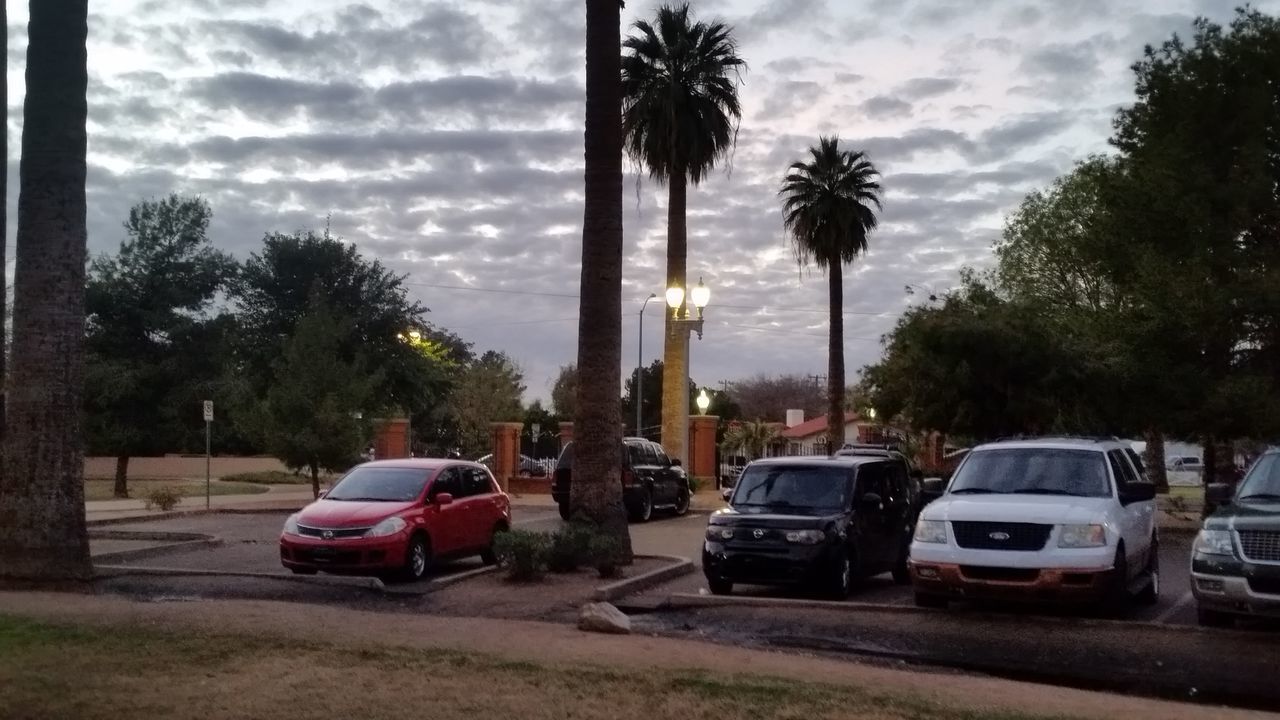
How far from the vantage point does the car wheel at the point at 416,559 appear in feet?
51.1

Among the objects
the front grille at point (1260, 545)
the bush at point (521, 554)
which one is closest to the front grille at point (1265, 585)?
the front grille at point (1260, 545)

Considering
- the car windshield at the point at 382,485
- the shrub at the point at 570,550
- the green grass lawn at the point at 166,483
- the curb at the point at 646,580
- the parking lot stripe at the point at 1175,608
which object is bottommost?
the green grass lawn at the point at 166,483

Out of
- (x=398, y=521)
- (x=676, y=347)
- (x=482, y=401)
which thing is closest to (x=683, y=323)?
(x=676, y=347)

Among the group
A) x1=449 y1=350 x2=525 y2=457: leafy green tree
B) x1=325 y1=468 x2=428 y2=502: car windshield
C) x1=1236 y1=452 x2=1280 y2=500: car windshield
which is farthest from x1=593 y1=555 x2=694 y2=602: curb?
x1=449 y1=350 x2=525 y2=457: leafy green tree

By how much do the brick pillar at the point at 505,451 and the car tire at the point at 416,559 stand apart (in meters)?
22.6

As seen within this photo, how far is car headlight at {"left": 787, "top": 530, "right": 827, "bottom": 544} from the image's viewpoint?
14016 mm

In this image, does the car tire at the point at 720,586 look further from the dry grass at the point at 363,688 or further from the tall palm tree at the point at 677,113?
the tall palm tree at the point at 677,113

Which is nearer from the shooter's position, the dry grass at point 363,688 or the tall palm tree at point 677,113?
the dry grass at point 363,688

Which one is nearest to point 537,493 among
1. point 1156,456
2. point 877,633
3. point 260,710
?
point 1156,456

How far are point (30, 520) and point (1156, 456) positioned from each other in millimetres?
43045

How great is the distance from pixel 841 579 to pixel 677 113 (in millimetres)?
20129

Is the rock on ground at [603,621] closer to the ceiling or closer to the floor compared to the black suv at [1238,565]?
closer to the floor

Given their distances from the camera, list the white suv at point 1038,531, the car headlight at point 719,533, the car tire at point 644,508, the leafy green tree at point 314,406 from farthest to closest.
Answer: the leafy green tree at point 314,406
the car tire at point 644,508
the car headlight at point 719,533
the white suv at point 1038,531

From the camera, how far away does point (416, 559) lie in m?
15.8
